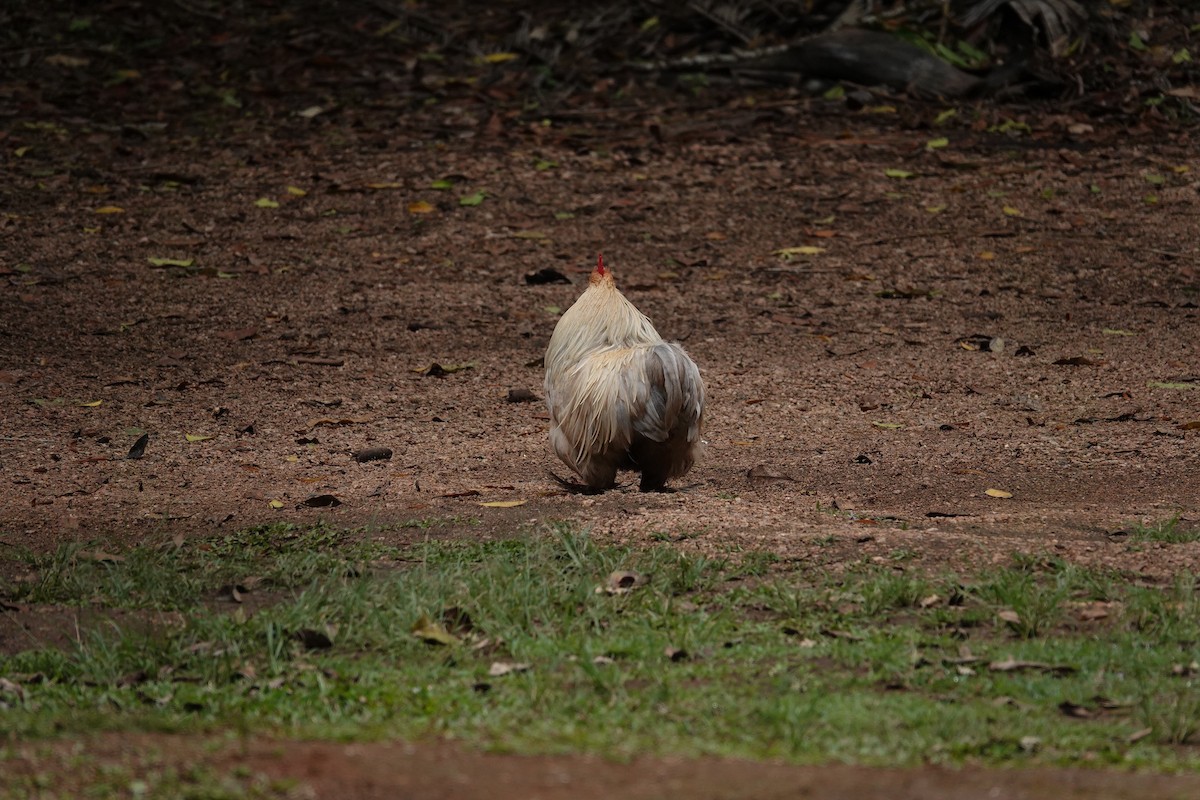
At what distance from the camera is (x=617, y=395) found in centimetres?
591

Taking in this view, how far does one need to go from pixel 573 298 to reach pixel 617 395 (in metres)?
3.96

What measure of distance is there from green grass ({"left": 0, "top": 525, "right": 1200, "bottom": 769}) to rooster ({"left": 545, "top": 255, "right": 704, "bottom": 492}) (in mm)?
857

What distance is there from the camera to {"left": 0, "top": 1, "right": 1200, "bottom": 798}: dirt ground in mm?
5633

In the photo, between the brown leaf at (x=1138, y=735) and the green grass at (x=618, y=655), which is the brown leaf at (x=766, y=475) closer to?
the green grass at (x=618, y=655)

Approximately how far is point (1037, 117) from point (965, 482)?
7.32 metres

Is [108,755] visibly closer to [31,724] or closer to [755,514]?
[31,724]

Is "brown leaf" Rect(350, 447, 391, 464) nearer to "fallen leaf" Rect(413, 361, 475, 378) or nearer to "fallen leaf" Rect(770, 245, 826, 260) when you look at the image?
"fallen leaf" Rect(413, 361, 475, 378)

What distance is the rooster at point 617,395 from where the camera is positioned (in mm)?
5840

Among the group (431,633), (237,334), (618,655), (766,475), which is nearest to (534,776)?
(618,655)

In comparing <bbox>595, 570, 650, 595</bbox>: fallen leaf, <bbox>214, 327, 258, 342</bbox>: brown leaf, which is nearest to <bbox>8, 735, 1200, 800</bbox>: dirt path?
<bbox>595, 570, 650, 595</bbox>: fallen leaf

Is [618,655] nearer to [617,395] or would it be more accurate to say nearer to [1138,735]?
[1138,735]


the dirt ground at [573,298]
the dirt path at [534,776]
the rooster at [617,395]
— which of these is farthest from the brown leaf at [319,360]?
the dirt path at [534,776]

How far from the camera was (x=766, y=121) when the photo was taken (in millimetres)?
12906

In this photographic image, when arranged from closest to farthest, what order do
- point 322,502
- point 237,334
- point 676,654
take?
1. point 676,654
2. point 322,502
3. point 237,334
